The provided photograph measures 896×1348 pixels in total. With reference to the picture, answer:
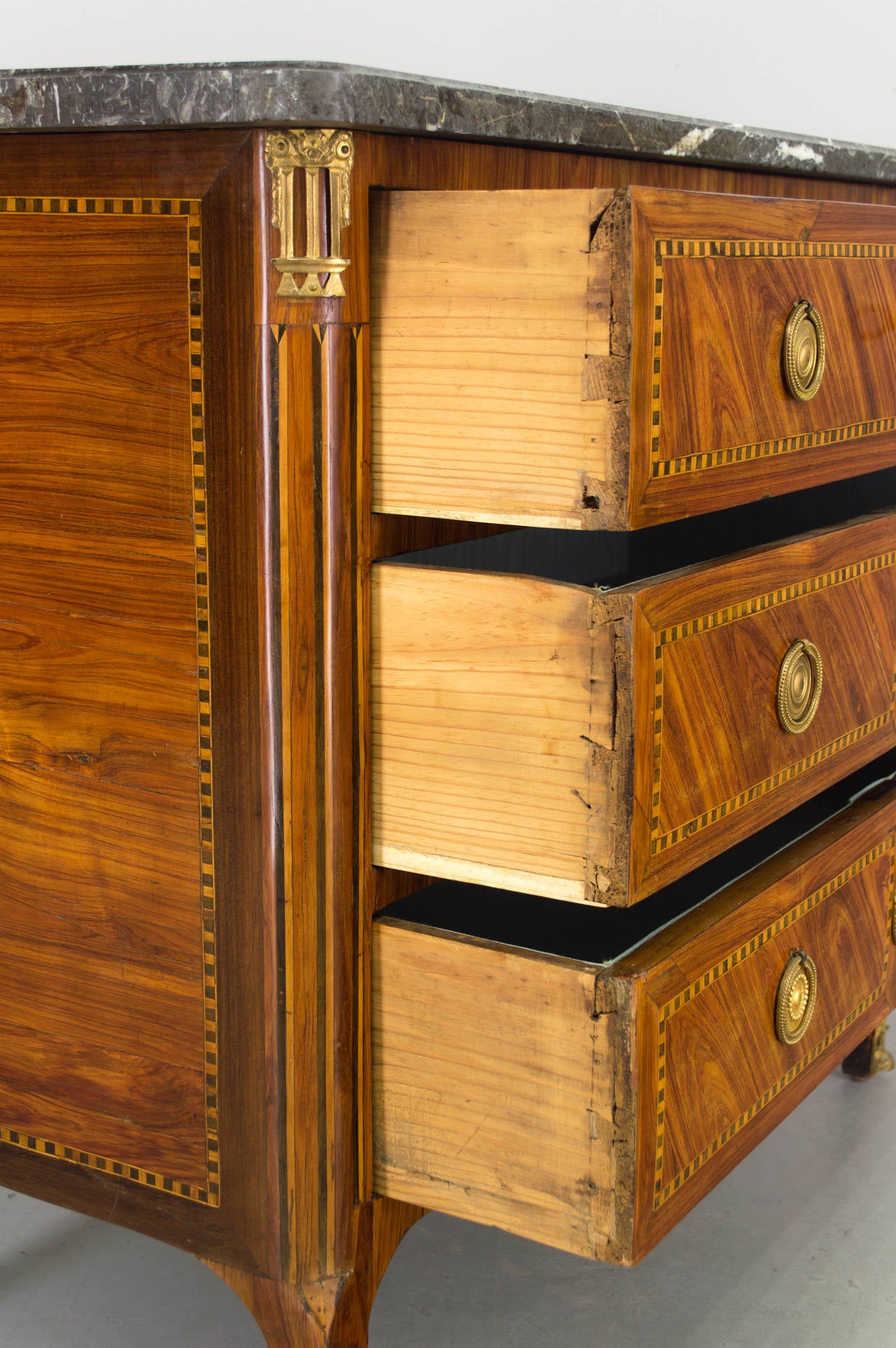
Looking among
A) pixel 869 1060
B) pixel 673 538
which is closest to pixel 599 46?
pixel 673 538

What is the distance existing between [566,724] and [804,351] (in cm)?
32

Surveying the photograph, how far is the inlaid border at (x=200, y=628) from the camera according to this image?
3.00 ft

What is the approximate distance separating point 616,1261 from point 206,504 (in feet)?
1.61

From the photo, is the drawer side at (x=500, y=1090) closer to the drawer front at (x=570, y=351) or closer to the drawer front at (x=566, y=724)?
the drawer front at (x=566, y=724)

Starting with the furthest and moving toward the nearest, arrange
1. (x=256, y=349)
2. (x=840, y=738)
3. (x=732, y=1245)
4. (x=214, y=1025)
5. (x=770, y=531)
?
(x=770, y=531)
(x=732, y=1245)
(x=840, y=738)
(x=214, y=1025)
(x=256, y=349)

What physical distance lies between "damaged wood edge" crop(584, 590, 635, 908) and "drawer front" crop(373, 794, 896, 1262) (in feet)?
0.18

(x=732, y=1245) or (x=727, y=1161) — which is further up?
(x=727, y=1161)

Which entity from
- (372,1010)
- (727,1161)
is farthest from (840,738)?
(372,1010)

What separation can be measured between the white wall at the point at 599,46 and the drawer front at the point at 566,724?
137 centimetres

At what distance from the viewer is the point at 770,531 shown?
1.63 metres

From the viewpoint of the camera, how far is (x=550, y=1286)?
4.32ft

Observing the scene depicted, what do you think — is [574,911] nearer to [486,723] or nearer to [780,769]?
[780,769]

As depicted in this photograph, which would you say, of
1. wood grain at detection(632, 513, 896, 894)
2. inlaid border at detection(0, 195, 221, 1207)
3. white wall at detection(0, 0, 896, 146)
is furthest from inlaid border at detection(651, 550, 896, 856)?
white wall at detection(0, 0, 896, 146)

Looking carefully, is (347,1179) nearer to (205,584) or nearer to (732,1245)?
(205,584)
